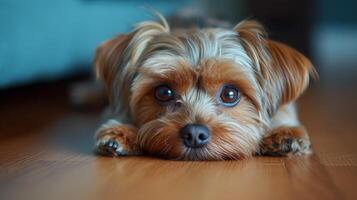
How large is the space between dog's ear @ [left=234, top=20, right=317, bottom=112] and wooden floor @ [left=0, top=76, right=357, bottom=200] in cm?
29

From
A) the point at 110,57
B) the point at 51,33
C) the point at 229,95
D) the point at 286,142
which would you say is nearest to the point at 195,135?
the point at 229,95

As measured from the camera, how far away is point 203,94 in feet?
8.80

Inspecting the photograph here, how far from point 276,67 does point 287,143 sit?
36 centimetres

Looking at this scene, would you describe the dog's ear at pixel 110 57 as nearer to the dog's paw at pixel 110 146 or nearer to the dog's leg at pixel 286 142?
the dog's paw at pixel 110 146

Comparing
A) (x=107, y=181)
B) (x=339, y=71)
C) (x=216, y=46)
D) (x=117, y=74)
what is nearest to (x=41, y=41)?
(x=117, y=74)

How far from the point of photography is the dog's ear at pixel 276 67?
2764 mm

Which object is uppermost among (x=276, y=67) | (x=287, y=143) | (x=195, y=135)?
(x=276, y=67)

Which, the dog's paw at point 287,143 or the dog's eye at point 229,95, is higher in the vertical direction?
the dog's eye at point 229,95

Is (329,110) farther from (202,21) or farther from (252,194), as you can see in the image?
(252,194)

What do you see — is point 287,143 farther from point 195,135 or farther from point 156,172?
point 156,172

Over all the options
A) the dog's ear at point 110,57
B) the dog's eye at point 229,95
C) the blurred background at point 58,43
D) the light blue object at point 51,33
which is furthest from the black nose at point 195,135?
the blurred background at point 58,43

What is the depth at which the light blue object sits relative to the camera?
131 inches

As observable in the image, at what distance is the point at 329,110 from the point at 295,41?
15.0ft

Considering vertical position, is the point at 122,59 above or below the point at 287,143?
above
